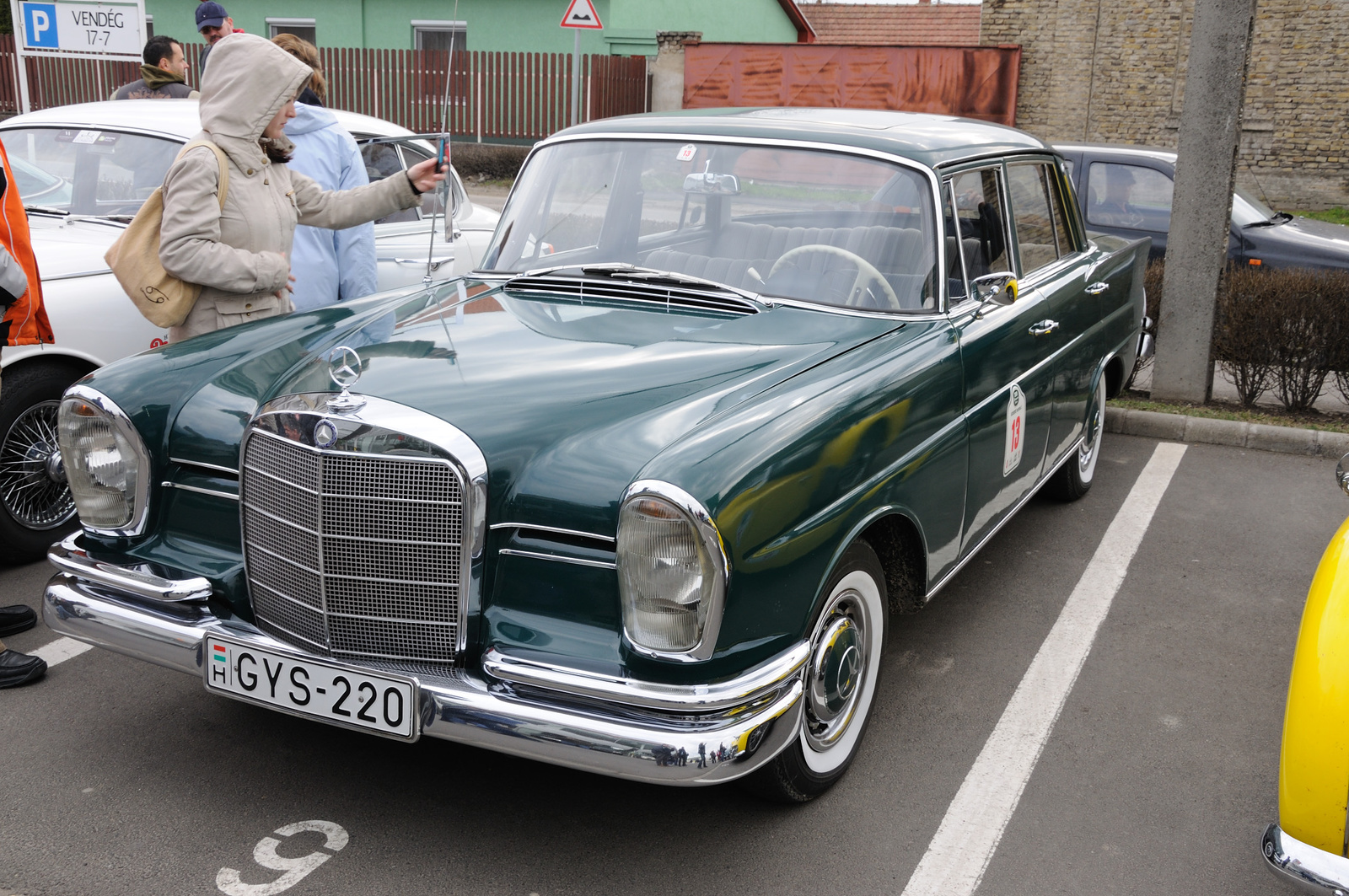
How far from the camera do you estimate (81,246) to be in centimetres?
482

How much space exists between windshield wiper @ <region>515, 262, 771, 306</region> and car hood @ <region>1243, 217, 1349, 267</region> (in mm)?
6629

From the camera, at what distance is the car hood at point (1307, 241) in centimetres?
843

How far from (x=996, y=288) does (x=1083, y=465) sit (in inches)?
87.7

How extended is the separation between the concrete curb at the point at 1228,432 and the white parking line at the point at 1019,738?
5.54 ft

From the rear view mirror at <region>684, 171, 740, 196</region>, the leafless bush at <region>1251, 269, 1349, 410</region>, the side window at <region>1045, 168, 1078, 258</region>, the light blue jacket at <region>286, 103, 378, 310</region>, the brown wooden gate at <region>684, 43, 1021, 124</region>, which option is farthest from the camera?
the brown wooden gate at <region>684, 43, 1021, 124</region>

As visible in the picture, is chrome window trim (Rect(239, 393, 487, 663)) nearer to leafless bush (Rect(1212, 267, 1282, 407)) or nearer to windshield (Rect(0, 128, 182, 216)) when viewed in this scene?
windshield (Rect(0, 128, 182, 216))

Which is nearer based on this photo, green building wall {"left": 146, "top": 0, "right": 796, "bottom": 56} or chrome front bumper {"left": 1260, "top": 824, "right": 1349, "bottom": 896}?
chrome front bumper {"left": 1260, "top": 824, "right": 1349, "bottom": 896}

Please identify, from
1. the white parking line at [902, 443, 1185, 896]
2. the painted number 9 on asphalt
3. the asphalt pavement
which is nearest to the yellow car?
the asphalt pavement

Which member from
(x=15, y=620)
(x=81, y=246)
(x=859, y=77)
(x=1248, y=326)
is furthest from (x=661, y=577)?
(x=859, y=77)

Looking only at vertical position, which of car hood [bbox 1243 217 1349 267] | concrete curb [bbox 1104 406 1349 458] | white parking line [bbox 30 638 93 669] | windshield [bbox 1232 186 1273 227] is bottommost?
white parking line [bbox 30 638 93 669]

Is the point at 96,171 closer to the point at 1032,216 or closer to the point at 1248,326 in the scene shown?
the point at 1032,216

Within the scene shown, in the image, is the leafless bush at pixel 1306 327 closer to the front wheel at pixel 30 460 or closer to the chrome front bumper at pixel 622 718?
the chrome front bumper at pixel 622 718

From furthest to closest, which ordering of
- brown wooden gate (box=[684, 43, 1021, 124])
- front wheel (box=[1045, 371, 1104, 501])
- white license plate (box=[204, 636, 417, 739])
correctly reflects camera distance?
brown wooden gate (box=[684, 43, 1021, 124]), front wheel (box=[1045, 371, 1104, 501]), white license plate (box=[204, 636, 417, 739])

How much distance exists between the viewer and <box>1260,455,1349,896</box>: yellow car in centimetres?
222
